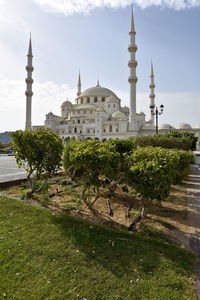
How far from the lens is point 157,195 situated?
3832 millimetres

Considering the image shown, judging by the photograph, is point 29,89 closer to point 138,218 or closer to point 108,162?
point 108,162

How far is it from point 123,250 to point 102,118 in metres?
43.4

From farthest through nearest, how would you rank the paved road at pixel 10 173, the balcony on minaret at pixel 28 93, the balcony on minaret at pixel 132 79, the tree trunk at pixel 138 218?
the balcony on minaret at pixel 28 93 < the balcony on minaret at pixel 132 79 < the paved road at pixel 10 173 < the tree trunk at pixel 138 218

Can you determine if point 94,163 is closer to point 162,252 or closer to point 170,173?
point 170,173

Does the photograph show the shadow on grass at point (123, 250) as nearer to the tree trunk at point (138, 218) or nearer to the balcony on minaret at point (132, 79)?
the tree trunk at point (138, 218)

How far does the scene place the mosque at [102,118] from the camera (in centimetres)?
3634

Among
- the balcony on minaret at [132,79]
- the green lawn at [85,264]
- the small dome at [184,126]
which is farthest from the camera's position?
the small dome at [184,126]

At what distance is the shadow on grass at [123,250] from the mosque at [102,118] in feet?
108

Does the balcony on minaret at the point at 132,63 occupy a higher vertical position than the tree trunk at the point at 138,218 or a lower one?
higher

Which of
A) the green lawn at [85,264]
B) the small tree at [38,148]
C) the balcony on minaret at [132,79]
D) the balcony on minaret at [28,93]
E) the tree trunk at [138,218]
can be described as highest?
the balcony on minaret at [132,79]

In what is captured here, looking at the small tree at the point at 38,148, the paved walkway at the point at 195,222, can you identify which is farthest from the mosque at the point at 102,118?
the small tree at the point at 38,148

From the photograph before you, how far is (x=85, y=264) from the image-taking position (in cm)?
296

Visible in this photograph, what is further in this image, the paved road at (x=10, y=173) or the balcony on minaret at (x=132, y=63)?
the balcony on minaret at (x=132, y=63)

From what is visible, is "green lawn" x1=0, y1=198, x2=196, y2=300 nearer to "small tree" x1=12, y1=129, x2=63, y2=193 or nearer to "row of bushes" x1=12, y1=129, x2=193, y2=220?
"row of bushes" x1=12, y1=129, x2=193, y2=220
